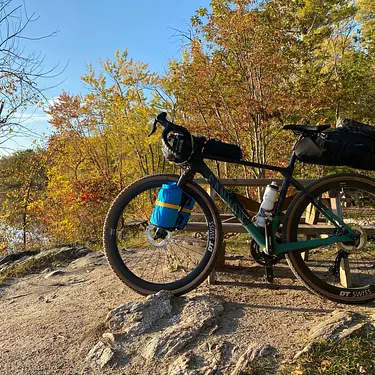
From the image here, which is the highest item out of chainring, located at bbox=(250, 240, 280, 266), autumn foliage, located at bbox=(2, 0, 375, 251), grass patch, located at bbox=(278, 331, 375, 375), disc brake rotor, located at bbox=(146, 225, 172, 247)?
autumn foliage, located at bbox=(2, 0, 375, 251)

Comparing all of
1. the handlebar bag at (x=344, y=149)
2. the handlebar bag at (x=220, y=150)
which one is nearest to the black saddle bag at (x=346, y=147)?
the handlebar bag at (x=344, y=149)

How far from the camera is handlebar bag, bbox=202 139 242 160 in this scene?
253 cm

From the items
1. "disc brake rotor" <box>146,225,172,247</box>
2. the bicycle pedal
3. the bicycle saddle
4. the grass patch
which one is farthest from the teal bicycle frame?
the grass patch

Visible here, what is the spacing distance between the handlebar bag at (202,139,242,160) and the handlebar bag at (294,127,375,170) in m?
0.52

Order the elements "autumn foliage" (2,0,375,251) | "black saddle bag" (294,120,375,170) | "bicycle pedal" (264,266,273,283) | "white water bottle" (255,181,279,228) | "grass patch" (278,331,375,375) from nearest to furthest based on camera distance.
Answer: "grass patch" (278,331,375,375)
"black saddle bag" (294,120,375,170)
"white water bottle" (255,181,279,228)
"bicycle pedal" (264,266,273,283)
"autumn foliage" (2,0,375,251)

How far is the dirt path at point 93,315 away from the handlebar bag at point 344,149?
99 cm

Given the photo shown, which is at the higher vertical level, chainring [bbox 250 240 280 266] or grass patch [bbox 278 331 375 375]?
chainring [bbox 250 240 280 266]

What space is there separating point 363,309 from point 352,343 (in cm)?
66

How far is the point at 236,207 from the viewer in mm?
2502

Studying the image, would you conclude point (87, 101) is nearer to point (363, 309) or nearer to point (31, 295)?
point (31, 295)

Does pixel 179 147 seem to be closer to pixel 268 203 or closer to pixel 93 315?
pixel 268 203

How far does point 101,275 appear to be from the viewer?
11.4 ft

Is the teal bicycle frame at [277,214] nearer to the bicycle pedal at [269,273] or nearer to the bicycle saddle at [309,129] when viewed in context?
the bicycle saddle at [309,129]

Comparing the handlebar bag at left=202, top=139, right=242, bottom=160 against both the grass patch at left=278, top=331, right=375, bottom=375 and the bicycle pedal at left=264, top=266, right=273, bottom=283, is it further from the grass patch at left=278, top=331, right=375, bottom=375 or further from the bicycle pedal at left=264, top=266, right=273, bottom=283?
the grass patch at left=278, top=331, right=375, bottom=375
